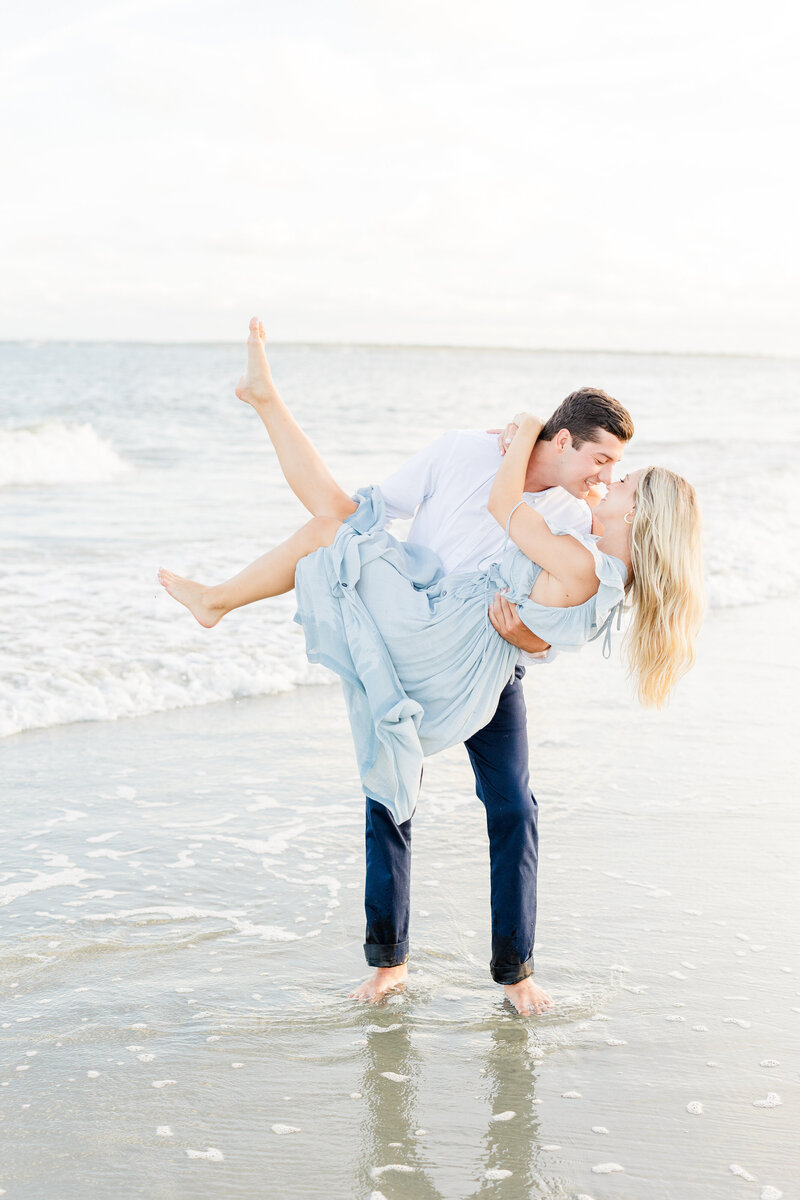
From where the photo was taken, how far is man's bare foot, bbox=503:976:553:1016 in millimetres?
3525

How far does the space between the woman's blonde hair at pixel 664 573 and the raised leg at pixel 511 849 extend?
46cm

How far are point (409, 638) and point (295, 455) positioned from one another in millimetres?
755

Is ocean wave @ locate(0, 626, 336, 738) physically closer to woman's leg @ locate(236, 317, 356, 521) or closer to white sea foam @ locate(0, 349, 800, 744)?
white sea foam @ locate(0, 349, 800, 744)

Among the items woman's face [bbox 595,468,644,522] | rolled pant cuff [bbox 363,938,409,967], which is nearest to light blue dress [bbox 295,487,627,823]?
woman's face [bbox 595,468,644,522]

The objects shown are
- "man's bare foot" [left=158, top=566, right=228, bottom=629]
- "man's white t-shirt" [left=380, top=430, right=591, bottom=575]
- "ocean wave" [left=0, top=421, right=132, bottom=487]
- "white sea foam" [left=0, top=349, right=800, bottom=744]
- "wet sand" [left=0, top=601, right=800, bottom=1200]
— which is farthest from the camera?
"ocean wave" [left=0, top=421, right=132, bottom=487]

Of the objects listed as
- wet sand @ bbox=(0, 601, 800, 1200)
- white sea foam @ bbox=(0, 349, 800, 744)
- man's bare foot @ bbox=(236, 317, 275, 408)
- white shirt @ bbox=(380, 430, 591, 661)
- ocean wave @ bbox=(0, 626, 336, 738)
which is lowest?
wet sand @ bbox=(0, 601, 800, 1200)

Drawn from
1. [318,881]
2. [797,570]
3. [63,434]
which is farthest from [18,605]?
[63,434]

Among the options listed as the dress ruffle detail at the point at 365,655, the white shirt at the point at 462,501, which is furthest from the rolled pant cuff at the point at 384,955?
the white shirt at the point at 462,501

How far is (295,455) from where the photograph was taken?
379 cm

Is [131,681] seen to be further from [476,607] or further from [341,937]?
[476,607]

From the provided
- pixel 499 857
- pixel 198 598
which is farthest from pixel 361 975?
pixel 198 598

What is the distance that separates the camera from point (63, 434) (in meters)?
19.3

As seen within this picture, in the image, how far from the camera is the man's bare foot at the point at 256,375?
3.98 meters

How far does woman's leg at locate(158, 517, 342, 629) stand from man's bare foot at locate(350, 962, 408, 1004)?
1.26m
